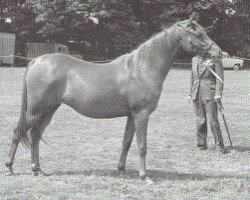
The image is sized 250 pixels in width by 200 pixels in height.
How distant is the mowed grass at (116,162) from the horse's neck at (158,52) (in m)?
1.73

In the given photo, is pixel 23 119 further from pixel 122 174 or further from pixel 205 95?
pixel 205 95

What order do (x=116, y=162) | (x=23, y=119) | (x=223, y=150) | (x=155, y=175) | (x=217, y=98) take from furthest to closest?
(x=223, y=150), (x=217, y=98), (x=116, y=162), (x=155, y=175), (x=23, y=119)

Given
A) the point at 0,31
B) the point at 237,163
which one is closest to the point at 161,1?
the point at 0,31

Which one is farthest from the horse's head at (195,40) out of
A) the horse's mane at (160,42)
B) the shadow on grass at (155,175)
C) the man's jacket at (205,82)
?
the man's jacket at (205,82)

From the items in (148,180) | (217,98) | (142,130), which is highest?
(217,98)

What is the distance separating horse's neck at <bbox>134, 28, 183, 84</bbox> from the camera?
750 centimetres

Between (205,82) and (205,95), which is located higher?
(205,82)

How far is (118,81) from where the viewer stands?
7465mm

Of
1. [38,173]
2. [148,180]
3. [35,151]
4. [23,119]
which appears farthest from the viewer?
[35,151]

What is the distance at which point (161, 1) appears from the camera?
40.6 m

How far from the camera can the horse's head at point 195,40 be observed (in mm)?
7461

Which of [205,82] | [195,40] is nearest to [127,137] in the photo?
[195,40]

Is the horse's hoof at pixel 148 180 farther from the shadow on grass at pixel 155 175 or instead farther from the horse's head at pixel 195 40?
the horse's head at pixel 195 40

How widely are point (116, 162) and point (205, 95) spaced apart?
2558mm
